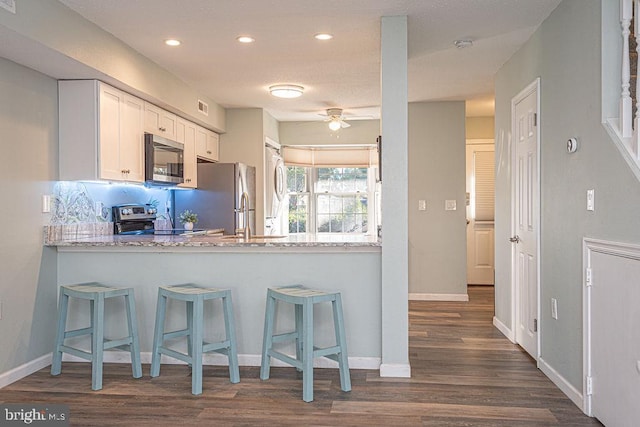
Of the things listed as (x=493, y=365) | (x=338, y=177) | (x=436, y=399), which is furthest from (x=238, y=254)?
(x=338, y=177)

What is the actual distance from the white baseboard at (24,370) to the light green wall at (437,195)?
408 cm

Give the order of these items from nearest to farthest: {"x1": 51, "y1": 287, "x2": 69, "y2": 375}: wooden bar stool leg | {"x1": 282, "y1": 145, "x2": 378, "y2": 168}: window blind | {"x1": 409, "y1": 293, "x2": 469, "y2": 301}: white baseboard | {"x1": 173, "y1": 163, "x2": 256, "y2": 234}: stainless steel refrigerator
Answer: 1. {"x1": 51, "y1": 287, "x2": 69, "y2": 375}: wooden bar stool leg
2. {"x1": 173, "y1": 163, "x2": 256, "y2": 234}: stainless steel refrigerator
3. {"x1": 409, "y1": 293, "x2": 469, "y2": 301}: white baseboard
4. {"x1": 282, "y1": 145, "x2": 378, "y2": 168}: window blind

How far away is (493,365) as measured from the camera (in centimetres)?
378

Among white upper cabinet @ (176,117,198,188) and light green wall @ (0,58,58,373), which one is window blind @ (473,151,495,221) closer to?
white upper cabinet @ (176,117,198,188)

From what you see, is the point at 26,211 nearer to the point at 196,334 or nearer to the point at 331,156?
the point at 196,334

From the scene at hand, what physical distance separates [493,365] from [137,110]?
11.4 ft

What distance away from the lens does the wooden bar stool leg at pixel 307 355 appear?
10.1 feet

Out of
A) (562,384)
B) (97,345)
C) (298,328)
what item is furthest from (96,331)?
(562,384)

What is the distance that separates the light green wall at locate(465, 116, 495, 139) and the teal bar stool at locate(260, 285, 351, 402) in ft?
15.8

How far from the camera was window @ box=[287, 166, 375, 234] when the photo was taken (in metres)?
8.08

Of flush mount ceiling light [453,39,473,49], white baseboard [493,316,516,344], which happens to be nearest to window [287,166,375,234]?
white baseboard [493,316,516,344]

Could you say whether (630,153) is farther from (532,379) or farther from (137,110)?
(137,110)

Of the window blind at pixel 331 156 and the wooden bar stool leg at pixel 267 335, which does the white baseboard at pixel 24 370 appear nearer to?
the wooden bar stool leg at pixel 267 335

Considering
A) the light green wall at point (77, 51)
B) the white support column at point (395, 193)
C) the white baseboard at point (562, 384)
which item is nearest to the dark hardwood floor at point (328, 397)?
the white baseboard at point (562, 384)
